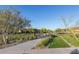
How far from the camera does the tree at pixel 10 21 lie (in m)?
2.91

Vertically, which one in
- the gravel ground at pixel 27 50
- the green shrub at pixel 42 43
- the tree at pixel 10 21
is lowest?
the gravel ground at pixel 27 50

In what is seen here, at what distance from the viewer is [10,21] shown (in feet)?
9.59

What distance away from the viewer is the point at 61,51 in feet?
9.47

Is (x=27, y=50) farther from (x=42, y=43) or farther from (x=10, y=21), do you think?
(x=10, y=21)

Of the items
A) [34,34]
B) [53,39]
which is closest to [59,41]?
[53,39]

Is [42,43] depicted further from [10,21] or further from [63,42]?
[10,21]

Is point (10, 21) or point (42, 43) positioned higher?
point (10, 21)

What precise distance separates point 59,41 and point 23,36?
364 mm

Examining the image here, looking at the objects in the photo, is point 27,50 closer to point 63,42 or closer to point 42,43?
point 42,43

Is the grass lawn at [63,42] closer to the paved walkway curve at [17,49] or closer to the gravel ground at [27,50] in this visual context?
the gravel ground at [27,50]

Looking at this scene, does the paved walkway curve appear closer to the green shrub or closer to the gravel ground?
the gravel ground

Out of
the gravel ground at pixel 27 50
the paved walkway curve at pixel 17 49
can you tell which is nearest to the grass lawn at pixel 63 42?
A: the gravel ground at pixel 27 50

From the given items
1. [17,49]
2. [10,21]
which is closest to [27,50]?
[17,49]

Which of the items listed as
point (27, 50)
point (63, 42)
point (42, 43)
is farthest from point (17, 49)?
point (63, 42)
